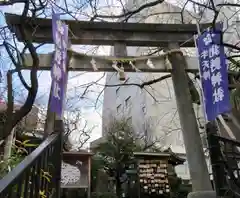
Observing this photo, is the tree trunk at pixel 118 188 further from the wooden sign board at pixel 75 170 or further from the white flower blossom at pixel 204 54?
the white flower blossom at pixel 204 54

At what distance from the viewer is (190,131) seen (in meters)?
5.37

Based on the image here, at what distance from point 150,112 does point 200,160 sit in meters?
11.6

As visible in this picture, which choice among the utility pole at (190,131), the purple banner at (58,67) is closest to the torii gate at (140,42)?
the utility pole at (190,131)

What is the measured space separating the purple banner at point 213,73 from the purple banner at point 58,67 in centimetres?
222

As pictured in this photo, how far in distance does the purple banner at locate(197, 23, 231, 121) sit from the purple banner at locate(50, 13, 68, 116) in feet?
7.27

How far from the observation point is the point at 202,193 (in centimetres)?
478

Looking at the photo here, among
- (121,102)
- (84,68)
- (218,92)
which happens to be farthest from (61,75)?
(121,102)

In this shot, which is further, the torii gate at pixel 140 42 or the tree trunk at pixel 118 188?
the tree trunk at pixel 118 188

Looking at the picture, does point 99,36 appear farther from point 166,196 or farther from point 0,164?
point 166,196

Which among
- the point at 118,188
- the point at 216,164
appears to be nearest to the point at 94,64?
the point at 216,164

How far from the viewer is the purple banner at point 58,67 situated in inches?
176

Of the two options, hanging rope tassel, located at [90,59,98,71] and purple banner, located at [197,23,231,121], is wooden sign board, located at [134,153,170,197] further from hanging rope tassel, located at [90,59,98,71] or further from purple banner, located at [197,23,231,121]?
purple banner, located at [197,23,231,121]

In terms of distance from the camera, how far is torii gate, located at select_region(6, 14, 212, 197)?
5516 mm

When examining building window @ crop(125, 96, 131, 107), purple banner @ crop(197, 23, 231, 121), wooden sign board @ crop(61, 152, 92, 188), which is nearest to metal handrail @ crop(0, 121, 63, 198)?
purple banner @ crop(197, 23, 231, 121)
